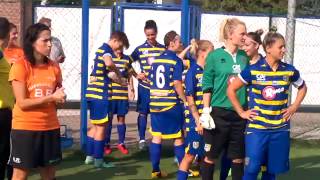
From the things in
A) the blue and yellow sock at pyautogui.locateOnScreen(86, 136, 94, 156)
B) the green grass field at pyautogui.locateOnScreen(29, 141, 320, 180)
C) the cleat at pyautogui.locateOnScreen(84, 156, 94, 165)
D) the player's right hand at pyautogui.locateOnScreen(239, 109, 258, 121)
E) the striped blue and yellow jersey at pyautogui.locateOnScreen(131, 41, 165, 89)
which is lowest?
the green grass field at pyautogui.locateOnScreen(29, 141, 320, 180)

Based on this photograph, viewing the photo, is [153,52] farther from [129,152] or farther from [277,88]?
[277,88]

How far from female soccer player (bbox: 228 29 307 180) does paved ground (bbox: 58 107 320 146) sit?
4.05 meters

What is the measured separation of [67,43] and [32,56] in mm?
8443

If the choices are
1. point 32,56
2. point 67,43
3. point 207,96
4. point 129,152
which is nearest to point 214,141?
point 207,96

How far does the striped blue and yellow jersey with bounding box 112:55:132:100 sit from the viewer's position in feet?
29.8

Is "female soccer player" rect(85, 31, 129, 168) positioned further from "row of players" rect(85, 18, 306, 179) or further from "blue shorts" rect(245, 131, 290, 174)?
"blue shorts" rect(245, 131, 290, 174)

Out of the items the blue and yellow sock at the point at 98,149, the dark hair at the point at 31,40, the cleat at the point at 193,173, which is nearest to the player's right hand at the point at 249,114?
the dark hair at the point at 31,40

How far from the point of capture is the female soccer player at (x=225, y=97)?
6398 millimetres

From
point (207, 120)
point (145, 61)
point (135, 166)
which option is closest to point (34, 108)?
point (207, 120)

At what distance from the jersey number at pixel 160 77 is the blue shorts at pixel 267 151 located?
1.76 m

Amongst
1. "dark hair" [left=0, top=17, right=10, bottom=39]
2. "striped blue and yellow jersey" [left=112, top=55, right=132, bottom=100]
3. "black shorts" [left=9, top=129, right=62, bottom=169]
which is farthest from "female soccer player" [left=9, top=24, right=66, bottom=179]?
"striped blue and yellow jersey" [left=112, top=55, right=132, bottom=100]

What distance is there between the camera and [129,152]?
9508 mm

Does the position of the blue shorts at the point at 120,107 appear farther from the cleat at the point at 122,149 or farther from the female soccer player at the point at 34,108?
the female soccer player at the point at 34,108

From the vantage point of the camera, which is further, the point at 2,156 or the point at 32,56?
the point at 2,156
